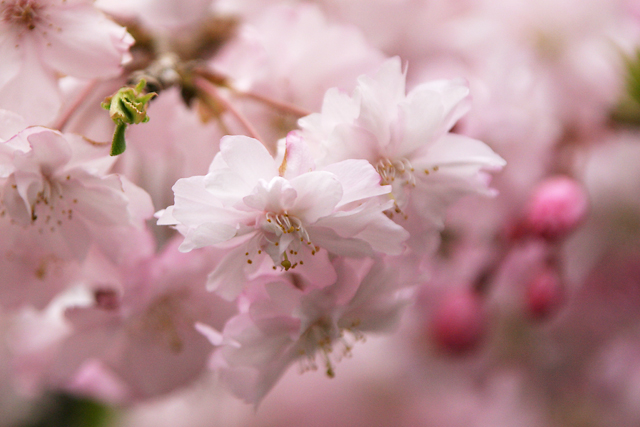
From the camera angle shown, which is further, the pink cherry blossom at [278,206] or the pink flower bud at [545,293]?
the pink flower bud at [545,293]

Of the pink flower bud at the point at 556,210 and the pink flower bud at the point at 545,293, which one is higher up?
the pink flower bud at the point at 556,210

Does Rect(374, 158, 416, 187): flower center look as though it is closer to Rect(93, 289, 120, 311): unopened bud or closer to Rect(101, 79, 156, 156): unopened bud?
Rect(101, 79, 156, 156): unopened bud

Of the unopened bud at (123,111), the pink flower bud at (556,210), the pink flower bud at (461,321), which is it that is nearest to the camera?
the unopened bud at (123,111)

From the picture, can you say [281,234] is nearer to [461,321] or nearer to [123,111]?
[123,111]

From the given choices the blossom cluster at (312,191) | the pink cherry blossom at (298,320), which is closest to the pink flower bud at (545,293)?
the blossom cluster at (312,191)

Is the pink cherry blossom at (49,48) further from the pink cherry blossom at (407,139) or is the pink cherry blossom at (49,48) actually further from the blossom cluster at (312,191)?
the pink cherry blossom at (407,139)

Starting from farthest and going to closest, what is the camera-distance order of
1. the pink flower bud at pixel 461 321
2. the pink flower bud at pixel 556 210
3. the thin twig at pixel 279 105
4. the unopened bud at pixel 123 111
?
the pink flower bud at pixel 461 321, the pink flower bud at pixel 556 210, the thin twig at pixel 279 105, the unopened bud at pixel 123 111

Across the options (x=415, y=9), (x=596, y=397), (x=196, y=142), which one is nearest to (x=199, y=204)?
(x=196, y=142)
